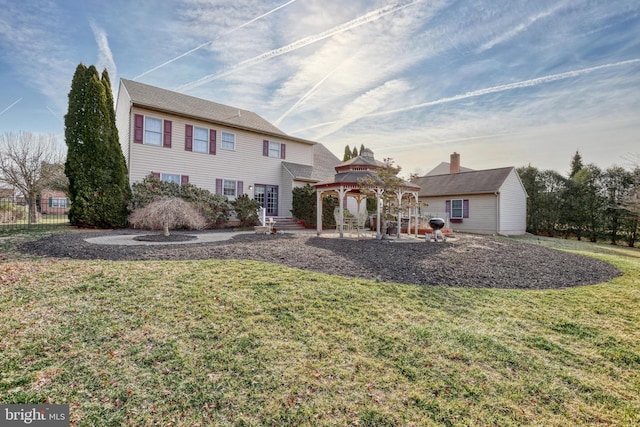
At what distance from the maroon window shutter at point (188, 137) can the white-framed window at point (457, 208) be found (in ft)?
59.6

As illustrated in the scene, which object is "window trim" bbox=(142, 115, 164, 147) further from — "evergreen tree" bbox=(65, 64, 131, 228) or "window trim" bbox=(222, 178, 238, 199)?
"window trim" bbox=(222, 178, 238, 199)

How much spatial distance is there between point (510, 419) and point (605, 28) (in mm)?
12606

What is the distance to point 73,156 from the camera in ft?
41.1

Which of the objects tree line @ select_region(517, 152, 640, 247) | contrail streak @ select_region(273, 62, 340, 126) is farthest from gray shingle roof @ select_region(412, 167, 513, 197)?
contrail streak @ select_region(273, 62, 340, 126)

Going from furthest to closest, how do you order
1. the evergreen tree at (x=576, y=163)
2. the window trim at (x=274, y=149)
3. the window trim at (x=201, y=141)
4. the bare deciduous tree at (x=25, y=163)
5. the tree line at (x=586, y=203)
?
the evergreen tree at (x=576, y=163) < the bare deciduous tree at (x=25, y=163) < the window trim at (x=274, y=149) < the tree line at (x=586, y=203) < the window trim at (x=201, y=141)

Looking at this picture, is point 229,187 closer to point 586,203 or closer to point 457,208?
point 457,208

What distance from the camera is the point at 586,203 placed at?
789 inches

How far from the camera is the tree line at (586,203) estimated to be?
18797 mm

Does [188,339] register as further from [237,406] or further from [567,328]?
[567,328]

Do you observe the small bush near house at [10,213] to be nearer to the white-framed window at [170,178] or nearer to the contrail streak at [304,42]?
the white-framed window at [170,178]

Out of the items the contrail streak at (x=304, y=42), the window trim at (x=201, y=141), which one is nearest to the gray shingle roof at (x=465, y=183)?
the contrail streak at (x=304, y=42)

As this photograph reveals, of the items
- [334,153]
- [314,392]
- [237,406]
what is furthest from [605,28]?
[334,153]

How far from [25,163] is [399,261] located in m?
27.5

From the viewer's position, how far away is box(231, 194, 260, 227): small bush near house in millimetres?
15906
